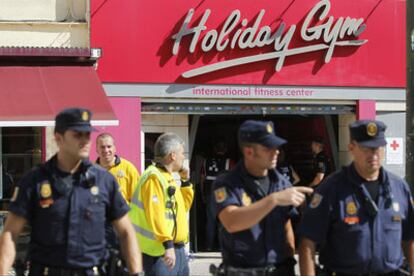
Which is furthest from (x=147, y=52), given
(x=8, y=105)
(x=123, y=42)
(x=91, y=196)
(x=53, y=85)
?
(x=91, y=196)

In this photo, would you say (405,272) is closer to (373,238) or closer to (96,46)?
(373,238)

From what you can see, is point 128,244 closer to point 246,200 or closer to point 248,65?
point 246,200

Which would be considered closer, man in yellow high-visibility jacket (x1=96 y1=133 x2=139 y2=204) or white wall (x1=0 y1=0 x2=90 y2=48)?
man in yellow high-visibility jacket (x1=96 y1=133 x2=139 y2=204)

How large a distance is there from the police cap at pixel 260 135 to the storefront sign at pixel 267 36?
22.5 ft

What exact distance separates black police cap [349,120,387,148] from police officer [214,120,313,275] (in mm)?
472

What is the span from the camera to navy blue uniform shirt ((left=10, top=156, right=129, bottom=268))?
4461mm

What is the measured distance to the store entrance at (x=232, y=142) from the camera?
12.3 metres

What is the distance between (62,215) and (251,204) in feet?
3.76

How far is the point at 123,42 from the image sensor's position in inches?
444

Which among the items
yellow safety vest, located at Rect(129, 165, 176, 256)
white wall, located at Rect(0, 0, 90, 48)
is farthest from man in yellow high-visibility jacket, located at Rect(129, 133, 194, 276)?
white wall, located at Rect(0, 0, 90, 48)

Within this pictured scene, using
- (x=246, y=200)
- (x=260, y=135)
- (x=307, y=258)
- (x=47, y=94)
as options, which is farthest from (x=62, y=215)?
(x=47, y=94)

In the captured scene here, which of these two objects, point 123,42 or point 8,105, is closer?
point 8,105

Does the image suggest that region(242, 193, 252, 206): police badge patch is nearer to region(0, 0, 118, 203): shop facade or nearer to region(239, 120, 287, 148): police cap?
region(239, 120, 287, 148): police cap

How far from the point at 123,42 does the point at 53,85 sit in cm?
143
